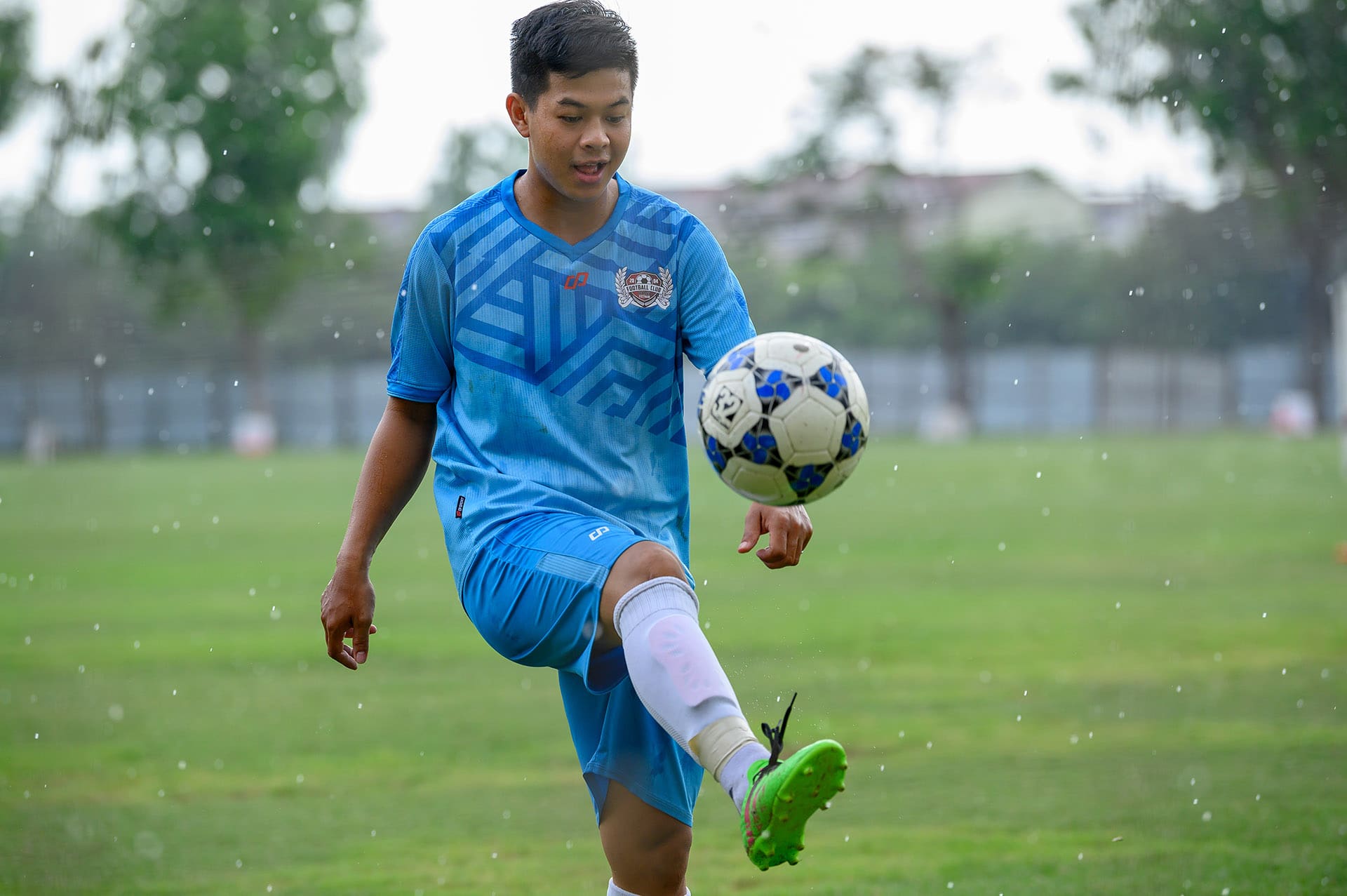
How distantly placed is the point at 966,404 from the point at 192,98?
2030cm

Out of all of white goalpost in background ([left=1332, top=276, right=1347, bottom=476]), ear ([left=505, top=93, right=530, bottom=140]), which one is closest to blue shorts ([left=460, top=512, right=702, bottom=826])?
ear ([left=505, top=93, right=530, bottom=140])

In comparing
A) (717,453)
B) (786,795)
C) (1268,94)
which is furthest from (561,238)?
(1268,94)

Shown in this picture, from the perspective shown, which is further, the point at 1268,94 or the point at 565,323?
the point at 1268,94

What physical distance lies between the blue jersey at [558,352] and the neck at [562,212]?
0.02 m

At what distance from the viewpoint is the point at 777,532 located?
105 inches

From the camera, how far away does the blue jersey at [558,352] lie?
273cm

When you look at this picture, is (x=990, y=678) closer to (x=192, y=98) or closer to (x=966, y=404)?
(x=966, y=404)

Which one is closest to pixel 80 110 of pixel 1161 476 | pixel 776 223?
pixel 776 223

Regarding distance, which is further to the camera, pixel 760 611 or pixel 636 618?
pixel 760 611

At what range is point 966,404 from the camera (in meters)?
34.8

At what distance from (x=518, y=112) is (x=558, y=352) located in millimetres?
502

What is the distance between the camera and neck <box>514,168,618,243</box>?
2844mm

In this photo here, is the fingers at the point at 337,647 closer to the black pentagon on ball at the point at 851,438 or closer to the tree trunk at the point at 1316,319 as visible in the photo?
the black pentagon on ball at the point at 851,438

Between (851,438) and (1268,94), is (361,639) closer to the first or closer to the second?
(851,438)
